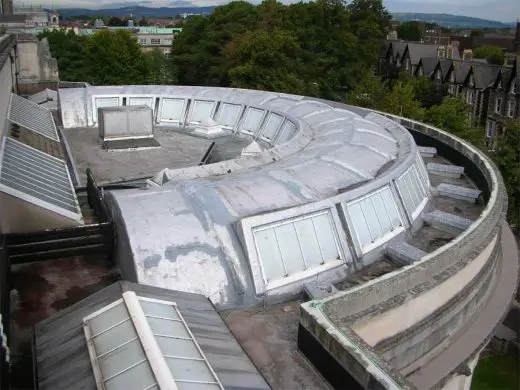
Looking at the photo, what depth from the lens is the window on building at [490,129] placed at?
69.6m

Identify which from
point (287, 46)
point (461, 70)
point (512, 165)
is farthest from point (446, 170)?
point (461, 70)

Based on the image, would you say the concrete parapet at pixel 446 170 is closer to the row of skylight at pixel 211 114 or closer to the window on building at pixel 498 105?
the row of skylight at pixel 211 114

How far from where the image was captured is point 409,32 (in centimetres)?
14262

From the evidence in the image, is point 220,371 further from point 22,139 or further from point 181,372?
point 22,139

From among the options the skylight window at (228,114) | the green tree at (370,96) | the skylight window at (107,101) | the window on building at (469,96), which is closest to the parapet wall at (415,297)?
the skylight window at (228,114)

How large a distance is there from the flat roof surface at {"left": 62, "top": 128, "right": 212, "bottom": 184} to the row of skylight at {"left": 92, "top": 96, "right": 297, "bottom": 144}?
1.97m

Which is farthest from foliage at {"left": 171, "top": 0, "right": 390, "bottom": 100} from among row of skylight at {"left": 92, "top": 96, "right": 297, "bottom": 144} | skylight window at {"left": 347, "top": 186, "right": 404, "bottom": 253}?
skylight window at {"left": 347, "top": 186, "right": 404, "bottom": 253}

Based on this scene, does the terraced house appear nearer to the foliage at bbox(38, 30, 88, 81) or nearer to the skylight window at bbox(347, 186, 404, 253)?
the skylight window at bbox(347, 186, 404, 253)

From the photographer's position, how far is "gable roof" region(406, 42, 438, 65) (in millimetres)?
88812

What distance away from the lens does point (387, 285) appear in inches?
448

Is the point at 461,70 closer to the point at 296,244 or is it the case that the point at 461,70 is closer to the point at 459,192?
the point at 459,192

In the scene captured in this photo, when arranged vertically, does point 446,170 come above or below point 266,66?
below

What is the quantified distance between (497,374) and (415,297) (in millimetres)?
22025

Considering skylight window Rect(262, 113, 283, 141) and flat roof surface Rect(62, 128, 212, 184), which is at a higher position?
skylight window Rect(262, 113, 283, 141)
